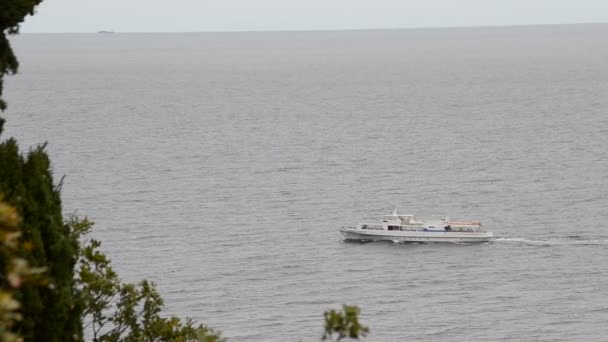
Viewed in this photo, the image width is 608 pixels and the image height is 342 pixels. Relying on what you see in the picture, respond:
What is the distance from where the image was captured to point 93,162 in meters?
144

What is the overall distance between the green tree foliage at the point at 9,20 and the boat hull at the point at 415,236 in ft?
252

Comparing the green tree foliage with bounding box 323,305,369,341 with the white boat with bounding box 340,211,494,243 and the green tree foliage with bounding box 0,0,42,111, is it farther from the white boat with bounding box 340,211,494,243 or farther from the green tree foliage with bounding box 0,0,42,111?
the white boat with bounding box 340,211,494,243

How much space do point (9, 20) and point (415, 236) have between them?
80.9 metres

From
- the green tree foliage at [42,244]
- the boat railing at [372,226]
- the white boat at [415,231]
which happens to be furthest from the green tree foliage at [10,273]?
the boat railing at [372,226]

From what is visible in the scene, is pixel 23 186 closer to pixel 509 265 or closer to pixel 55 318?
pixel 55 318

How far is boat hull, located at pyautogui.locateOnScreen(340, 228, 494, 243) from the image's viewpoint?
96.4 metres

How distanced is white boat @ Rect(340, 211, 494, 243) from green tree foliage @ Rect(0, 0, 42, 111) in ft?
252

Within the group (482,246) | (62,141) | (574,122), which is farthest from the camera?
(574,122)

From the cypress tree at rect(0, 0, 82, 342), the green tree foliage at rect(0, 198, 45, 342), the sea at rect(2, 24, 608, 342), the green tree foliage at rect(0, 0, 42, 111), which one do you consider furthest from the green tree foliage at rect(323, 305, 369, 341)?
the sea at rect(2, 24, 608, 342)

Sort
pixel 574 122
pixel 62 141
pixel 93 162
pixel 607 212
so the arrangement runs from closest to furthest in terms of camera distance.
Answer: pixel 607 212 → pixel 93 162 → pixel 62 141 → pixel 574 122

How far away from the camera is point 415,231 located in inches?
3915

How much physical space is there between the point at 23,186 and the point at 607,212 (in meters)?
92.8

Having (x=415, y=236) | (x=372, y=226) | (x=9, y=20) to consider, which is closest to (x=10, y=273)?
(x=9, y=20)

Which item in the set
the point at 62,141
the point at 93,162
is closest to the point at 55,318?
the point at 93,162
